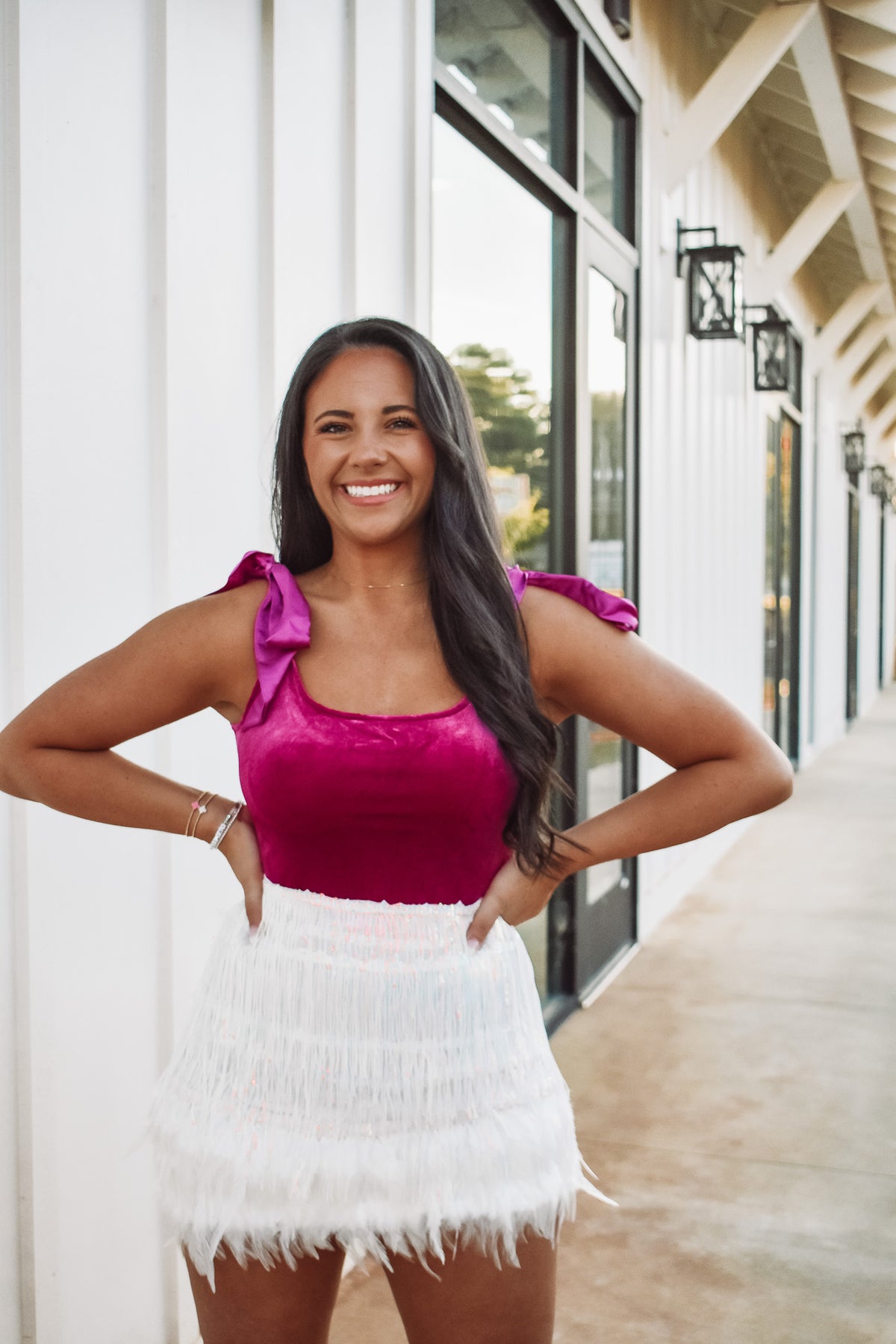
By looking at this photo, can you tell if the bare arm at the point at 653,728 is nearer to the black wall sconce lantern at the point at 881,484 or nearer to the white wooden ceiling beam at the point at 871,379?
the white wooden ceiling beam at the point at 871,379

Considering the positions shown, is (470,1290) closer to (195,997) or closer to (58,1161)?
(195,997)

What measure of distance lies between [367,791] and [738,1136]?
2213 mm

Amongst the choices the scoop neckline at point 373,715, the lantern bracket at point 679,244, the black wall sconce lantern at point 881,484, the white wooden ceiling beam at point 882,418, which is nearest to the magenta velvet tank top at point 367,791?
the scoop neckline at point 373,715

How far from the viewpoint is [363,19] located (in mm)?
2520

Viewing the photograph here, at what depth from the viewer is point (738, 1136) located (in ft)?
10.3

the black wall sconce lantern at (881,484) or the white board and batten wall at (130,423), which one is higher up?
the black wall sconce lantern at (881,484)

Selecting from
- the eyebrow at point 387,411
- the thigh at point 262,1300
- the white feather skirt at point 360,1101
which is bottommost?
the thigh at point 262,1300

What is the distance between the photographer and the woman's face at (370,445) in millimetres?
1441

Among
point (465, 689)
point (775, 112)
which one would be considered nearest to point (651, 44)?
point (775, 112)

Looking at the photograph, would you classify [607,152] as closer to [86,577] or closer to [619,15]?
[619,15]

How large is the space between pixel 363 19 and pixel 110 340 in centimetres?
111

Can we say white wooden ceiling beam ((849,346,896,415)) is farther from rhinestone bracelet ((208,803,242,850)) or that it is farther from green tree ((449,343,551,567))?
rhinestone bracelet ((208,803,242,850))

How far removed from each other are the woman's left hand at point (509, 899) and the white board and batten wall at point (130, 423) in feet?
1.75

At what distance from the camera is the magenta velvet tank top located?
4.40 ft
